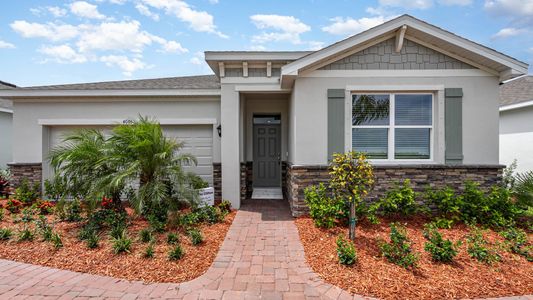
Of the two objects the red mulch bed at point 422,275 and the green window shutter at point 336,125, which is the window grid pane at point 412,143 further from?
the red mulch bed at point 422,275

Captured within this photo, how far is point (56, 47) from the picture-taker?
8.18 m

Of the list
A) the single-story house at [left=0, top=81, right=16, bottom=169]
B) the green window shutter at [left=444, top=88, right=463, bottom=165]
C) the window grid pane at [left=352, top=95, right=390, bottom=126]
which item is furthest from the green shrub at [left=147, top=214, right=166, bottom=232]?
the single-story house at [left=0, top=81, right=16, bottom=169]

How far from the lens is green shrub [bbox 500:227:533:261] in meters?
3.58

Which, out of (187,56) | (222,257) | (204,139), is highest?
(187,56)

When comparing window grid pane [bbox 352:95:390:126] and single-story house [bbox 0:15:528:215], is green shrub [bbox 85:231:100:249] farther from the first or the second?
window grid pane [bbox 352:95:390:126]

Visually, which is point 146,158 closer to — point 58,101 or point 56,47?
point 58,101

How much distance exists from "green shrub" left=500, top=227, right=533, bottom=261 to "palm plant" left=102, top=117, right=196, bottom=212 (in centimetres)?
518

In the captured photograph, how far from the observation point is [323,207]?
15.1 ft

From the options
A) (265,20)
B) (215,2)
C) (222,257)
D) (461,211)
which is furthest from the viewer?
(265,20)

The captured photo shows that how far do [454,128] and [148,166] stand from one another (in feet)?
20.2

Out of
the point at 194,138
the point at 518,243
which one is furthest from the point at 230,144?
the point at 518,243

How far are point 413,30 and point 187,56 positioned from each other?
6.19m

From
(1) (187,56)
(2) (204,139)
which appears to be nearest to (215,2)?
(1) (187,56)

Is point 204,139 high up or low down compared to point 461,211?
up
